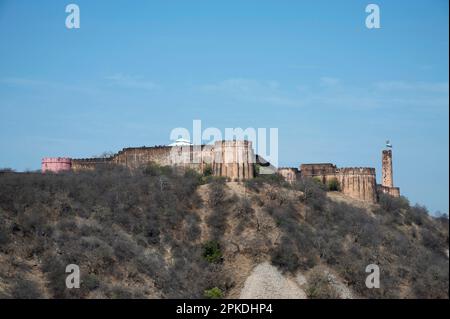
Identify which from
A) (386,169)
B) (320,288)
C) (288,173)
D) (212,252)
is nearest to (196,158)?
(288,173)

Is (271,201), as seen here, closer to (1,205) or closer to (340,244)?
(340,244)

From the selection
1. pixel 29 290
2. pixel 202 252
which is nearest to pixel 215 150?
pixel 202 252

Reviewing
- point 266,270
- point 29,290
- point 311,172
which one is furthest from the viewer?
point 311,172

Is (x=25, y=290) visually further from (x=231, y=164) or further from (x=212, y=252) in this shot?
(x=231, y=164)

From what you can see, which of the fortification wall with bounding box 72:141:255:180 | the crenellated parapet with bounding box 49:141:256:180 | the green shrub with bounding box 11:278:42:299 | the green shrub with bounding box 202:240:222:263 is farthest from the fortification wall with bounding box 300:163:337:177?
the green shrub with bounding box 11:278:42:299

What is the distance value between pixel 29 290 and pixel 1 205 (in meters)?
9.82

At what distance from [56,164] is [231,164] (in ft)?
46.8

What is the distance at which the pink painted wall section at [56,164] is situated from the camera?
77.6 meters

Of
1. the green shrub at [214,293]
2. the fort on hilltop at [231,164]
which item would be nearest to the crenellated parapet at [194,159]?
the fort on hilltop at [231,164]

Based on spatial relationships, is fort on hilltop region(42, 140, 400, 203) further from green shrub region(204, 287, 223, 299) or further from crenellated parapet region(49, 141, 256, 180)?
green shrub region(204, 287, 223, 299)

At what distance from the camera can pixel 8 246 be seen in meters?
57.7

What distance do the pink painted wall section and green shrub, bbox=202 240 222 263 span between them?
695 inches

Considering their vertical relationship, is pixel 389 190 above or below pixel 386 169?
below

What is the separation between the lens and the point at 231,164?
71.6 meters
